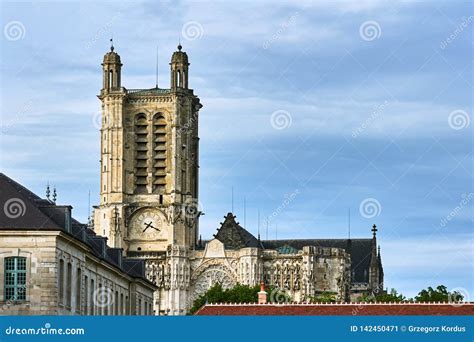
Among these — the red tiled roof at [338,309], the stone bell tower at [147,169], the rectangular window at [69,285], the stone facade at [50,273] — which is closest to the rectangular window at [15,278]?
the stone facade at [50,273]

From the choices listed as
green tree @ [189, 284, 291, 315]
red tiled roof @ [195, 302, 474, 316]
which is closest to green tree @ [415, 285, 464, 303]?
green tree @ [189, 284, 291, 315]

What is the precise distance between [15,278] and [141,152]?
110784 millimetres

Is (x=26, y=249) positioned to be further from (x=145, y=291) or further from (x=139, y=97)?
(x=139, y=97)

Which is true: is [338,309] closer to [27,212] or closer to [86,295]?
[86,295]

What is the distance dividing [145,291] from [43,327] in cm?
5469

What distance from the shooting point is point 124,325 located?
5984 cm

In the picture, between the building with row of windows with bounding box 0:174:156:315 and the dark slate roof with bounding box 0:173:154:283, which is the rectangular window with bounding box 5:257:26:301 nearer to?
the building with row of windows with bounding box 0:174:156:315

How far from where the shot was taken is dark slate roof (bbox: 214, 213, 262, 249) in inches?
7500

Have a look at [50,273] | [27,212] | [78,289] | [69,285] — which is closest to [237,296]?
[78,289]

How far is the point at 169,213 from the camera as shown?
183625mm

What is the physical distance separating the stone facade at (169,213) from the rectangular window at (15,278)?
102932mm

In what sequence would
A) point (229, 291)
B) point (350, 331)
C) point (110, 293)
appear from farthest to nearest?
point (229, 291) → point (110, 293) → point (350, 331)

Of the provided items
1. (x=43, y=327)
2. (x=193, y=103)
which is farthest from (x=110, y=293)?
(x=193, y=103)

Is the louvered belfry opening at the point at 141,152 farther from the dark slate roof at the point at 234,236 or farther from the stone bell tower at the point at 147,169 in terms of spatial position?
the dark slate roof at the point at 234,236
